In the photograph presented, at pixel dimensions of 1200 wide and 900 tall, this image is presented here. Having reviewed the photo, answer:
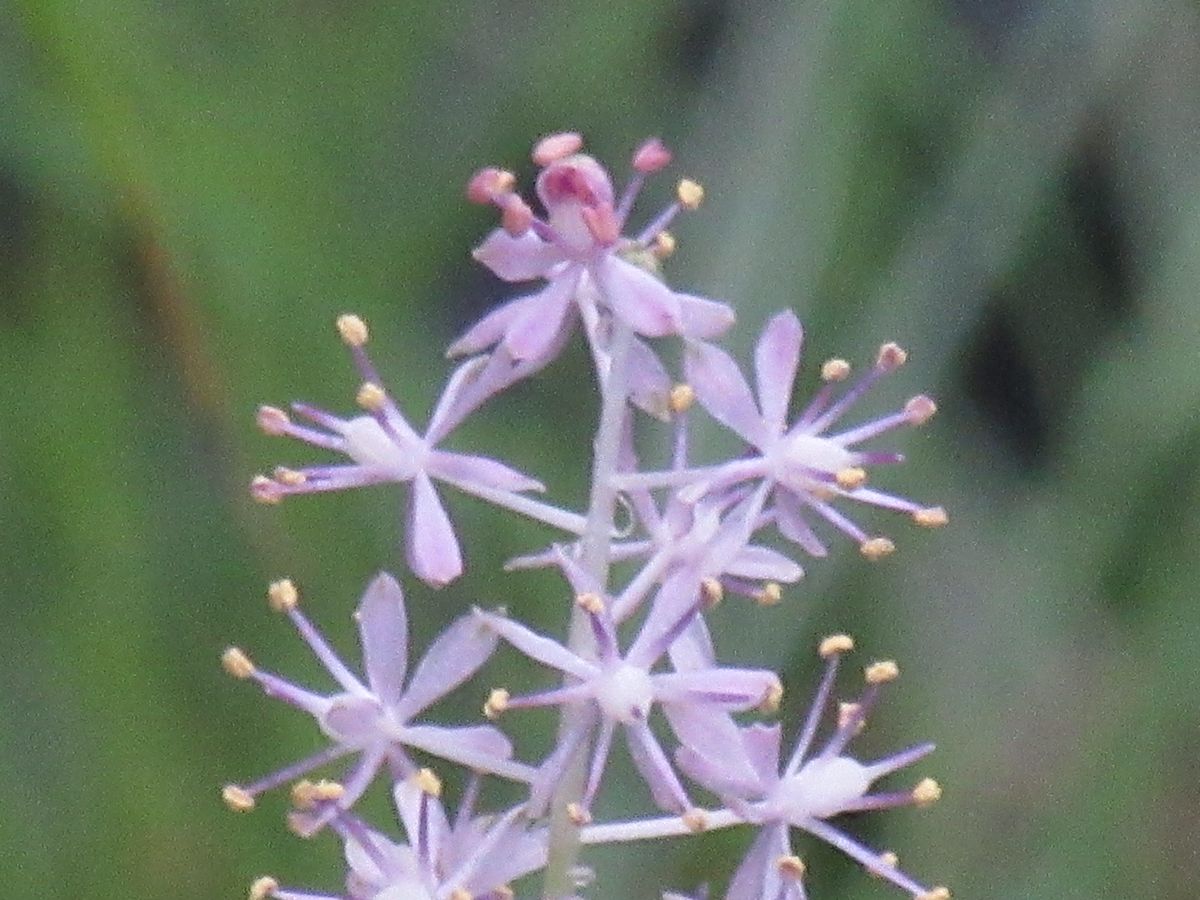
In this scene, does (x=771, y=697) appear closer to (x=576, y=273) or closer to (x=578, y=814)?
(x=578, y=814)

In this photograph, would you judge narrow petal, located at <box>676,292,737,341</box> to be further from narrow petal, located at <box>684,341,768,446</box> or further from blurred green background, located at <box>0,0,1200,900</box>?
blurred green background, located at <box>0,0,1200,900</box>

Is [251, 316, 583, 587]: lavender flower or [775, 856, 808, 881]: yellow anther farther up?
[251, 316, 583, 587]: lavender flower

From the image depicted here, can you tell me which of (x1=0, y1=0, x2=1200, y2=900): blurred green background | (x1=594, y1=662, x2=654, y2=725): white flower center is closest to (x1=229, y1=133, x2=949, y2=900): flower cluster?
(x1=594, y1=662, x2=654, y2=725): white flower center

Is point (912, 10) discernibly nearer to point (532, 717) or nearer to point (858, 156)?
point (858, 156)

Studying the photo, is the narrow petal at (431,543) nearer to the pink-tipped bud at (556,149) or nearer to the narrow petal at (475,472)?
the narrow petal at (475,472)

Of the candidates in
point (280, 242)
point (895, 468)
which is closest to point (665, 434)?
point (895, 468)

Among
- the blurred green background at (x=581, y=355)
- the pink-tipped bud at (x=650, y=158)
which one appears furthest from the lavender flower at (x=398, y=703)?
the blurred green background at (x=581, y=355)

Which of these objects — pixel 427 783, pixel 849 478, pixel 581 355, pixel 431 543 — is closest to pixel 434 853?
pixel 427 783
